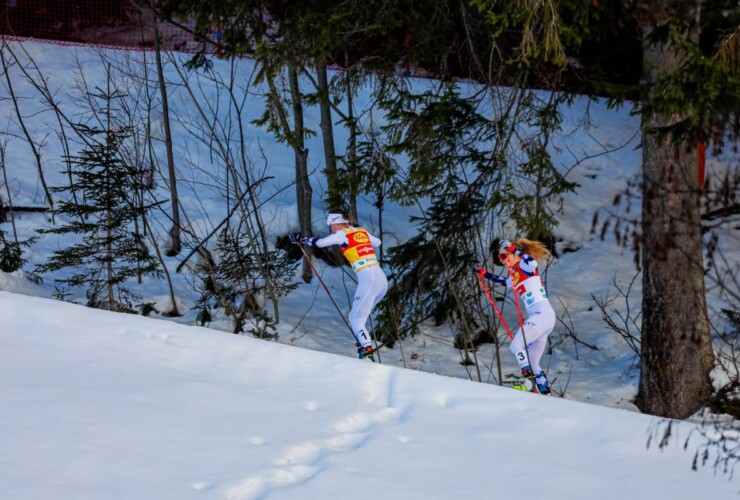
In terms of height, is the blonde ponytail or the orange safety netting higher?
the orange safety netting

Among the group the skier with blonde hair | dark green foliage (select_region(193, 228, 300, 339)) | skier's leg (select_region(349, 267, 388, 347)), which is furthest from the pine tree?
the skier with blonde hair

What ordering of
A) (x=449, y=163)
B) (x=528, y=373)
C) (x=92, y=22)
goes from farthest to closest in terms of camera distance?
(x=92, y=22)
(x=449, y=163)
(x=528, y=373)

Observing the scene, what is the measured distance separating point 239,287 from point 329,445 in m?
7.68

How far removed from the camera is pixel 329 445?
5.68 metres

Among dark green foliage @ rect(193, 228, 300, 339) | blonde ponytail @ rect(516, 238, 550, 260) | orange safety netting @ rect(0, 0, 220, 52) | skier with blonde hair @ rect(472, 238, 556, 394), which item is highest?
orange safety netting @ rect(0, 0, 220, 52)

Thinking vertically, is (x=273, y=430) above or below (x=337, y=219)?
below

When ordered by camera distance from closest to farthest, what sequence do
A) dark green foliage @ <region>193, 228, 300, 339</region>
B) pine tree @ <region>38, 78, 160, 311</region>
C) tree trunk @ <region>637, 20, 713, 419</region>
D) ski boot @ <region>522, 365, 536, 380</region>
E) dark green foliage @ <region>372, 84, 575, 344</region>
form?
ski boot @ <region>522, 365, 536, 380</region>
tree trunk @ <region>637, 20, 713, 419</region>
dark green foliage @ <region>372, 84, 575, 344</region>
pine tree @ <region>38, 78, 160, 311</region>
dark green foliage @ <region>193, 228, 300, 339</region>

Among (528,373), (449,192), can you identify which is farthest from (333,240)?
(449,192)

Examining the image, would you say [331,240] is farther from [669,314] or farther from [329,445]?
[329,445]

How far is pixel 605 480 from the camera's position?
5383mm

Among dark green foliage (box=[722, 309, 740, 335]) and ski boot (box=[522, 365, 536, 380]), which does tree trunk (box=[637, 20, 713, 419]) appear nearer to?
dark green foliage (box=[722, 309, 740, 335])

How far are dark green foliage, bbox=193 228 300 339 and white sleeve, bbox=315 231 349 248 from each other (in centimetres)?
188

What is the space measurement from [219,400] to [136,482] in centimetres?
134

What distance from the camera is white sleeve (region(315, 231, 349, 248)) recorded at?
33.4 ft
